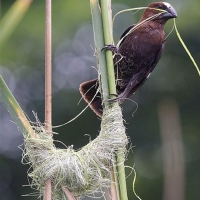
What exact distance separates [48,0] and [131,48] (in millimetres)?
748

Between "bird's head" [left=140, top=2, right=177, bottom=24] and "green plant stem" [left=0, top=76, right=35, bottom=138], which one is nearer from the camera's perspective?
"green plant stem" [left=0, top=76, right=35, bottom=138]


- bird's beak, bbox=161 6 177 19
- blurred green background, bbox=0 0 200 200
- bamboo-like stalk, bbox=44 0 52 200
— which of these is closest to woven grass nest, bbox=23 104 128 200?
bamboo-like stalk, bbox=44 0 52 200

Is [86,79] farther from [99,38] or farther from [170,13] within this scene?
[99,38]

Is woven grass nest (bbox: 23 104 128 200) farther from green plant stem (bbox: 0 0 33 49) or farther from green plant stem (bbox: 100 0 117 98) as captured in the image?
green plant stem (bbox: 0 0 33 49)

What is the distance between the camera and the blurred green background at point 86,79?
14.7ft

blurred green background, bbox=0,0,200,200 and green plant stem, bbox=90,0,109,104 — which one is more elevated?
→ blurred green background, bbox=0,0,200,200

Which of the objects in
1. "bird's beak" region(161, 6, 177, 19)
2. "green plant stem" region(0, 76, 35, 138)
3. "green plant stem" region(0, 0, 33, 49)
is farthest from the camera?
"bird's beak" region(161, 6, 177, 19)

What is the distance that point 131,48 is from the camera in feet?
7.04

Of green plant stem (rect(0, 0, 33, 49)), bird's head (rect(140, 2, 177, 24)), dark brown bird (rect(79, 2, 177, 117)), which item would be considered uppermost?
bird's head (rect(140, 2, 177, 24))

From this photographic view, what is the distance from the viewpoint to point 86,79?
15.1ft

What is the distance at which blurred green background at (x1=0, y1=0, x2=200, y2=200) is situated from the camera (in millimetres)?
4473

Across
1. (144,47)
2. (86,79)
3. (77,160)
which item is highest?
(86,79)

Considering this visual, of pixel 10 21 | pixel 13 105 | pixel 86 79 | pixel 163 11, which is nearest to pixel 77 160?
pixel 13 105

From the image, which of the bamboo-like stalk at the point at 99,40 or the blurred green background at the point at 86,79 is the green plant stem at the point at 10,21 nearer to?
the bamboo-like stalk at the point at 99,40
